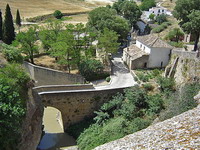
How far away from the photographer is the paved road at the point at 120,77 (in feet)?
112

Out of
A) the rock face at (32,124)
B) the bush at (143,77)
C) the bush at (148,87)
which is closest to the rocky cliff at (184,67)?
the bush at (143,77)

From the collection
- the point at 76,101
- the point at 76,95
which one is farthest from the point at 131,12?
the point at 76,101

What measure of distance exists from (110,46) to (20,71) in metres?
18.8

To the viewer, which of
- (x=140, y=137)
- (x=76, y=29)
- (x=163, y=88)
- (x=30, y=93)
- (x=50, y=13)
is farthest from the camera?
(x=50, y=13)

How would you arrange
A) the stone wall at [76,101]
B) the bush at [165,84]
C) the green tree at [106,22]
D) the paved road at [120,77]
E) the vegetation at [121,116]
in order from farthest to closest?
the green tree at [106,22] → the paved road at [120,77] → the bush at [165,84] → the stone wall at [76,101] → the vegetation at [121,116]

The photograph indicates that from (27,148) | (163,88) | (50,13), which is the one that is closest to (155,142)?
(27,148)

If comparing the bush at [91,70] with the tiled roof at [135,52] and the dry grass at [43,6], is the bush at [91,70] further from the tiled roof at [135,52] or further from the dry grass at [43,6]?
the dry grass at [43,6]

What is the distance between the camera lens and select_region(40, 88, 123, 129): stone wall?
29.9 m

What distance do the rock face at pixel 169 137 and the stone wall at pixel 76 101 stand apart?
20.9m

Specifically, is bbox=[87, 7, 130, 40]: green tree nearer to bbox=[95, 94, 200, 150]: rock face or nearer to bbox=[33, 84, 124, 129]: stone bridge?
bbox=[33, 84, 124, 129]: stone bridge

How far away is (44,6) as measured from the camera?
101 meters

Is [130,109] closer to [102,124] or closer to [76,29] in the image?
[102,124]

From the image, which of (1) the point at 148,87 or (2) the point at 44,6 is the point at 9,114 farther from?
(2) the point at 44,6

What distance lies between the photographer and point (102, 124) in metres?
30.0
